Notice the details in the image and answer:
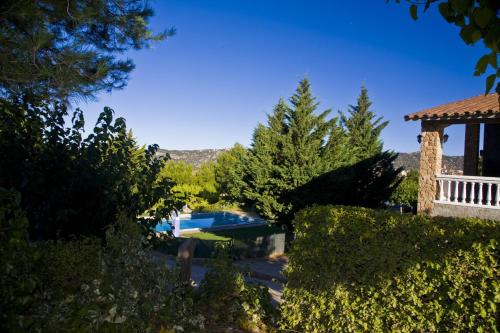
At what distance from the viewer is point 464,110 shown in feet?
32.8

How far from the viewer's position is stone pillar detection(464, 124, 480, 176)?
46.1 feet

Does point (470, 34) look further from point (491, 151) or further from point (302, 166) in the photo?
point (302, 166)

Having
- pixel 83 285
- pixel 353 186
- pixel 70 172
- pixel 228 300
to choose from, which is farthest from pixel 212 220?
pixel 83 285

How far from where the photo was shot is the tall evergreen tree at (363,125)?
31.1 m

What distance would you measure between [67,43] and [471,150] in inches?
531

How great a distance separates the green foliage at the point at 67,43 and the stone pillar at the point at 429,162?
25.0ft

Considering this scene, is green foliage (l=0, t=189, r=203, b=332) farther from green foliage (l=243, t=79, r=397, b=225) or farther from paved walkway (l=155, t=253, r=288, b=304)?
green foliage (l=243, t=79, r=397, b=225)

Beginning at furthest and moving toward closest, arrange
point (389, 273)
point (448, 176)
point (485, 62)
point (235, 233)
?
point (235, 233) → point (448, 176) → point (389, 273) → point (485, 62)

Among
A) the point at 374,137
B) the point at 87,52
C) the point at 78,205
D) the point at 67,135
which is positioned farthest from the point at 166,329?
the point at 374,137

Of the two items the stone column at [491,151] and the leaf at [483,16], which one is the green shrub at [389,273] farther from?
the stone column at [491,151]

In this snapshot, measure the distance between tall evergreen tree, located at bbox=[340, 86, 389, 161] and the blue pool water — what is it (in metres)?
10.1

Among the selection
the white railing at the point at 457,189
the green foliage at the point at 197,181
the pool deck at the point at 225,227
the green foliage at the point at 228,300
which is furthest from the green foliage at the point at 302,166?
the green foliage at the point at 197,181

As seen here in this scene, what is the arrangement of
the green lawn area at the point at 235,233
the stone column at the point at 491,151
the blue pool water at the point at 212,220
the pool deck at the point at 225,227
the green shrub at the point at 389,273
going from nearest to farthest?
the green shrub at the point at 389,273, the stone column at the point at 491,151, the green lawn area at the point at 235,233, the pool deck at the point at 225,227, the blue pool water at the point at 212,220

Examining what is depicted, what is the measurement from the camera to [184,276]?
22.1 feet
